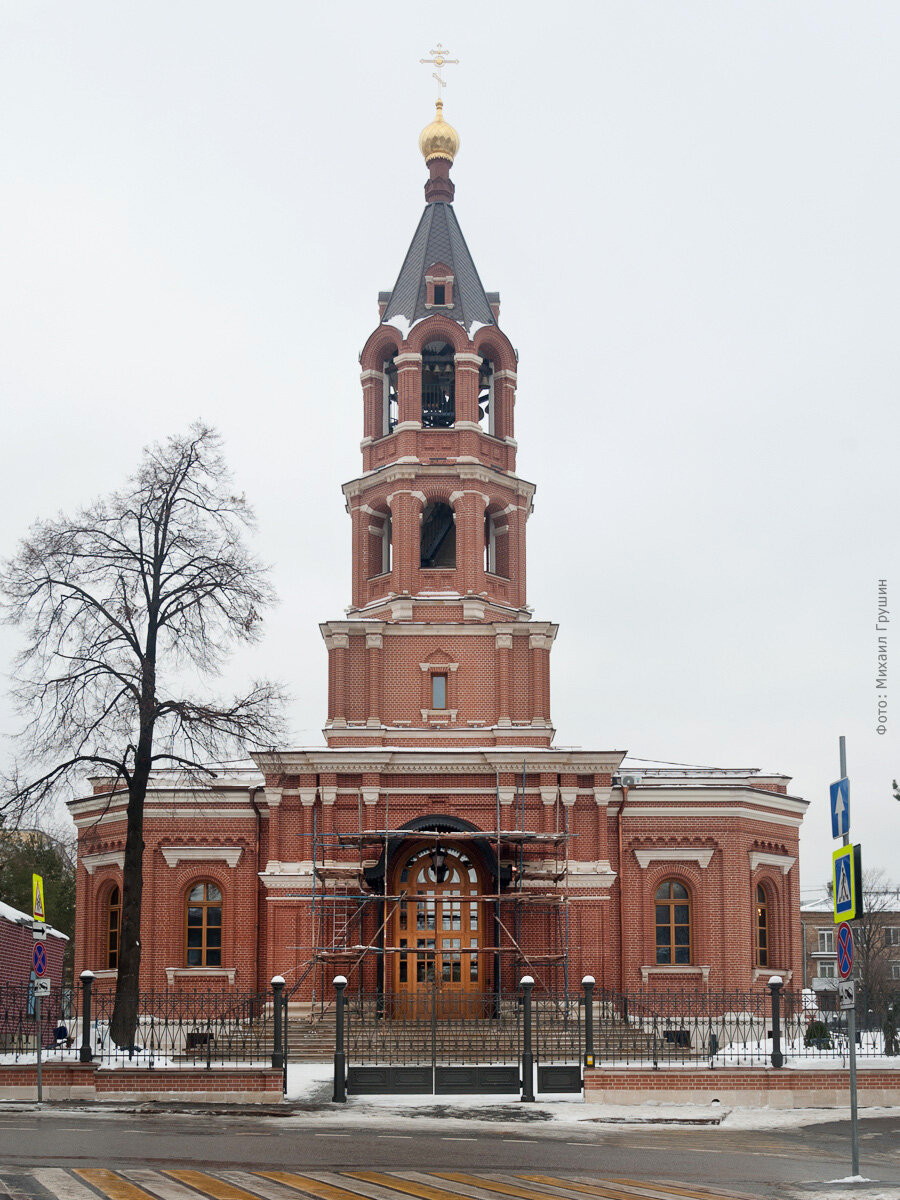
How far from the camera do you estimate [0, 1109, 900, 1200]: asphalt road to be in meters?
14.2

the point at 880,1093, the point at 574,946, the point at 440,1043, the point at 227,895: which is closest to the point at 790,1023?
the point at 880,1093

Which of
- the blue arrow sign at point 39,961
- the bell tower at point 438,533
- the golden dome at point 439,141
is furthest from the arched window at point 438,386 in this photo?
the blue arrow sign at point 39,961

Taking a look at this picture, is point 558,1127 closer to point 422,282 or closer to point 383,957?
point 383,957

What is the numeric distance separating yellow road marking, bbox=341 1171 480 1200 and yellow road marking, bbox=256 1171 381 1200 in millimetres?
454

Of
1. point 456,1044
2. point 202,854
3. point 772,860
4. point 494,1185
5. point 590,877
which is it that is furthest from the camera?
point 772,860

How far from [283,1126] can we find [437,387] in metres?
22.7

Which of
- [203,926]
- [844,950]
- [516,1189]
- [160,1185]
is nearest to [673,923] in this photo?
[203,926]

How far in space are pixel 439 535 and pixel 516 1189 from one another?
1013 inches

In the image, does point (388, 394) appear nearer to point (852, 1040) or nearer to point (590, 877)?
point (590, 877)

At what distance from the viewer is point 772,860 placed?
36.0 m

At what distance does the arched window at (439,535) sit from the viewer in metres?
37.5

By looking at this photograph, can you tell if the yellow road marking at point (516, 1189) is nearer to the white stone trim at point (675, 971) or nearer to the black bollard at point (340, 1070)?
the black bollard at point (340, 1070)

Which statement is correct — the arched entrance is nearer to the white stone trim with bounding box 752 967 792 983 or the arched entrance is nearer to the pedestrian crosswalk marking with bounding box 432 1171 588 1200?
the white stone trim with bounding box 752 967 792 983

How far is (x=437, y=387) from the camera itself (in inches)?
1499
